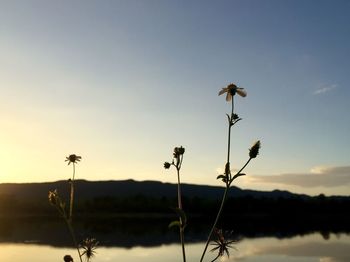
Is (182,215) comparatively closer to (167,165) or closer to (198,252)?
(167,165)

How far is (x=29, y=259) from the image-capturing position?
186ft

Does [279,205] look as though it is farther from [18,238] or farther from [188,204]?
[18,238]

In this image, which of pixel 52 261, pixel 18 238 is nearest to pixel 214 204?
pixel 18 238

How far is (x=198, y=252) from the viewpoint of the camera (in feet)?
197

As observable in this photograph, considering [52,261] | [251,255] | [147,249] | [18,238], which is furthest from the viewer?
[18,238]

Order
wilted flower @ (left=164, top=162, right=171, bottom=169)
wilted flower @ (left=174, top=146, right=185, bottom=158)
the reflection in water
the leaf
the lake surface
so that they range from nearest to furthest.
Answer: the leaf < wilted flower @ (left=174, top=146, right=185, bottom=158) < wilted flower @ (left=164, top=162, right=171, bottom=169) < the reflection in water < the lake surface

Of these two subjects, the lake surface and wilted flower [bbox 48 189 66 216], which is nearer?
wilted flower [bbox 48 189 66 216]

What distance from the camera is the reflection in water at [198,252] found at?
5741 cm

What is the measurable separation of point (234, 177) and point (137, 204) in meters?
163

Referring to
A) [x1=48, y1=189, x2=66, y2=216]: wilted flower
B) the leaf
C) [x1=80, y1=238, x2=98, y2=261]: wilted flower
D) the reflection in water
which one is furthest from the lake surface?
the leaf

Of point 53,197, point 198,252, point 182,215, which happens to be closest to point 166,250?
point 198,252

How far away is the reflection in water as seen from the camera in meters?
57.4

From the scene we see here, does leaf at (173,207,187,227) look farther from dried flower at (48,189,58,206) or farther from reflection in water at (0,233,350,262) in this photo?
reflection in water at (0,233,350,262)

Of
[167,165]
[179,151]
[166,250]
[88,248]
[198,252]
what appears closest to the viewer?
[88,248]
